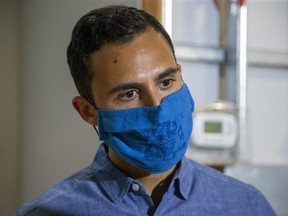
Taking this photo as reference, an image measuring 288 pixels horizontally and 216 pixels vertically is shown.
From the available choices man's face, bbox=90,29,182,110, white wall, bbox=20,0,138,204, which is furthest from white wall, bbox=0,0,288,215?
man's face, bbox=90,29,182,110

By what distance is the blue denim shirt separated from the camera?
1001mm

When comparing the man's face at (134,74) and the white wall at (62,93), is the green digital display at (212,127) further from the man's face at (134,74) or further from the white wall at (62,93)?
the man's face at (134,74)

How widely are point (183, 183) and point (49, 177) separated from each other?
2.40ft

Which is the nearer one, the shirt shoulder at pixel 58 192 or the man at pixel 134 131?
the man at pixel 134 131

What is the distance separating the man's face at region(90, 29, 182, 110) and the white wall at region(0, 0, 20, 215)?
48.6 inches

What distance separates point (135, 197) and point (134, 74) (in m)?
0.29

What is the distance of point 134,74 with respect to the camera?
94 cm

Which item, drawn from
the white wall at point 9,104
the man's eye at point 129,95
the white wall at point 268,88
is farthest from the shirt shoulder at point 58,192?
the white wall at point 9,104

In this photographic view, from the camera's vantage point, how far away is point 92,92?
3.31 feet

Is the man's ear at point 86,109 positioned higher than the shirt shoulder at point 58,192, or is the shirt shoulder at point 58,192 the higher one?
the man's ear at point 86,109

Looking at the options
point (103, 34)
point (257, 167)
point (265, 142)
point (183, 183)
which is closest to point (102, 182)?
point (183, 183)

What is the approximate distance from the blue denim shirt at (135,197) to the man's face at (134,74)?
192 millimetres

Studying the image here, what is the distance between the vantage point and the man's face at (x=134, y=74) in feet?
3.07

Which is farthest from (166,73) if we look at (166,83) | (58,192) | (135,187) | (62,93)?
(62,93)
